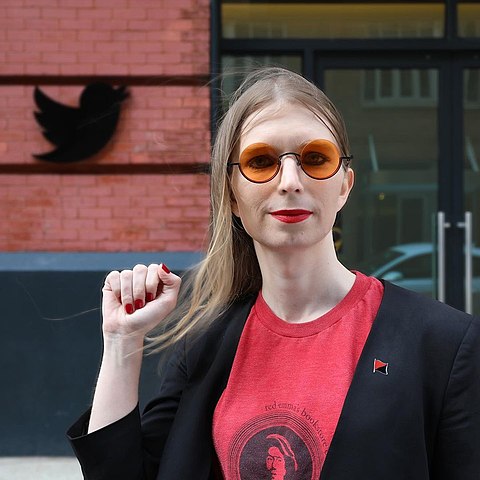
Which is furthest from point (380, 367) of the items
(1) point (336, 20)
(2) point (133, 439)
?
(1) point (336, 20)

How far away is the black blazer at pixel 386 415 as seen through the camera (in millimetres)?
1296

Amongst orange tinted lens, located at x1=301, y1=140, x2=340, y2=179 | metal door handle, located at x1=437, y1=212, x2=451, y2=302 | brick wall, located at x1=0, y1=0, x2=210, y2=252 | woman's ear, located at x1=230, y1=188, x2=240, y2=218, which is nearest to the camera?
orange tinted lens, located at x1=301, y1=140, x2=340, y2=179

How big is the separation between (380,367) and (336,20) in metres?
4.63

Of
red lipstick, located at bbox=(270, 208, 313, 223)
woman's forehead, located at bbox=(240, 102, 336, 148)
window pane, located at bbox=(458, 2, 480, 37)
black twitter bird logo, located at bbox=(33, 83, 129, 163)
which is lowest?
red lipstick, located at bbox=(270, 208, 313, 223)

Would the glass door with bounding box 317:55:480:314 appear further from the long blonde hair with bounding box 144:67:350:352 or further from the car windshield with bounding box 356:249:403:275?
the long blonde hair with bounding box 144:67:350:352

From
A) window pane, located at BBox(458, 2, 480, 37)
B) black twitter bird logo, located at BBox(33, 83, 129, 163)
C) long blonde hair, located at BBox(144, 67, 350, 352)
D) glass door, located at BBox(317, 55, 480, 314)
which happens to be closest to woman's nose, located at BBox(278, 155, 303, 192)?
long blonde hair, located at BBox(144, 67, 350, 352)

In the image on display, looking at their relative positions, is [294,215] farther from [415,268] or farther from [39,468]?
[415,268]

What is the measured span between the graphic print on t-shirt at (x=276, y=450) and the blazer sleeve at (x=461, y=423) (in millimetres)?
206

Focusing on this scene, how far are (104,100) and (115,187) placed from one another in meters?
0.56

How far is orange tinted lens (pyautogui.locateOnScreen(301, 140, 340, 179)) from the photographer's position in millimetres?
1398

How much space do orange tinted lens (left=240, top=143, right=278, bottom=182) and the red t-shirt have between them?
0.27 meters

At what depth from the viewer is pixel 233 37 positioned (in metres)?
5.61

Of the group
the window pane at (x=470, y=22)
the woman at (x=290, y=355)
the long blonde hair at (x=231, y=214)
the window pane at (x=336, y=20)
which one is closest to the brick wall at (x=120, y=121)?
the window pane at (x=336, y=20)

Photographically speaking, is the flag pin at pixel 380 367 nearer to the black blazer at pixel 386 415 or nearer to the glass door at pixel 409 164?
the black blazer at pixel 386 415
